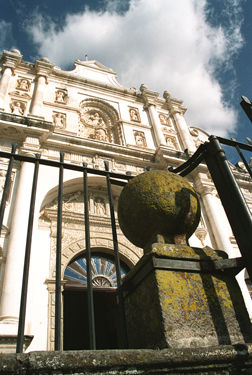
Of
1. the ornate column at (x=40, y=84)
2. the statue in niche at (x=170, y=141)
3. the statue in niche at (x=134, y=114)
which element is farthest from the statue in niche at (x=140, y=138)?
the ornate column at (x=40, y=84)

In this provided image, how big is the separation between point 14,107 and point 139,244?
9.66 metres

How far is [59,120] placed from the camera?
1092 centimetres

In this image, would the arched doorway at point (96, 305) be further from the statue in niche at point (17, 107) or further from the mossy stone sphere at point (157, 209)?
the mossy stone sphere at point (157, 209)

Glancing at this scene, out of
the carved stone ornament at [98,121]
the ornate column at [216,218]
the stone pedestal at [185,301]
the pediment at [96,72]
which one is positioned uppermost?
the pediment at [96,72]

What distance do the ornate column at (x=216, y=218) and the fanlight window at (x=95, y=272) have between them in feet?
10.1

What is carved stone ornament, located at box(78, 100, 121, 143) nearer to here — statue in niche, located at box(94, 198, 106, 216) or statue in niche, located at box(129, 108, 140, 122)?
statue in niche, located at box(129, 108, 140, 122)

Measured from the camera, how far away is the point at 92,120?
12.3 meters

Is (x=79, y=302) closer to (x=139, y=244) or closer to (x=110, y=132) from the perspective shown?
(x=110, y=132)

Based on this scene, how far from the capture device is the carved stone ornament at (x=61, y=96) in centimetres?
1177

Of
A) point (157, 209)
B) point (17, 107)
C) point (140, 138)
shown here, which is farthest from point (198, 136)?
point (157, 209)

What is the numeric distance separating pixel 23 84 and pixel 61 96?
1529 millimetres

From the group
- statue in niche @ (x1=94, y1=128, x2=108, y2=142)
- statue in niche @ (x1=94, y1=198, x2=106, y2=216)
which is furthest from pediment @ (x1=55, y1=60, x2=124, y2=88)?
statue in niche @ (x1=94, y1=198, x2=106, y2=216)

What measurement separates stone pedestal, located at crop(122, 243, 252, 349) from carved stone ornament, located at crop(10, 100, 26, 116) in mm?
9718

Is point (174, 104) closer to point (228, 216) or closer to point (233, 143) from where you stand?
point (233, 143)
